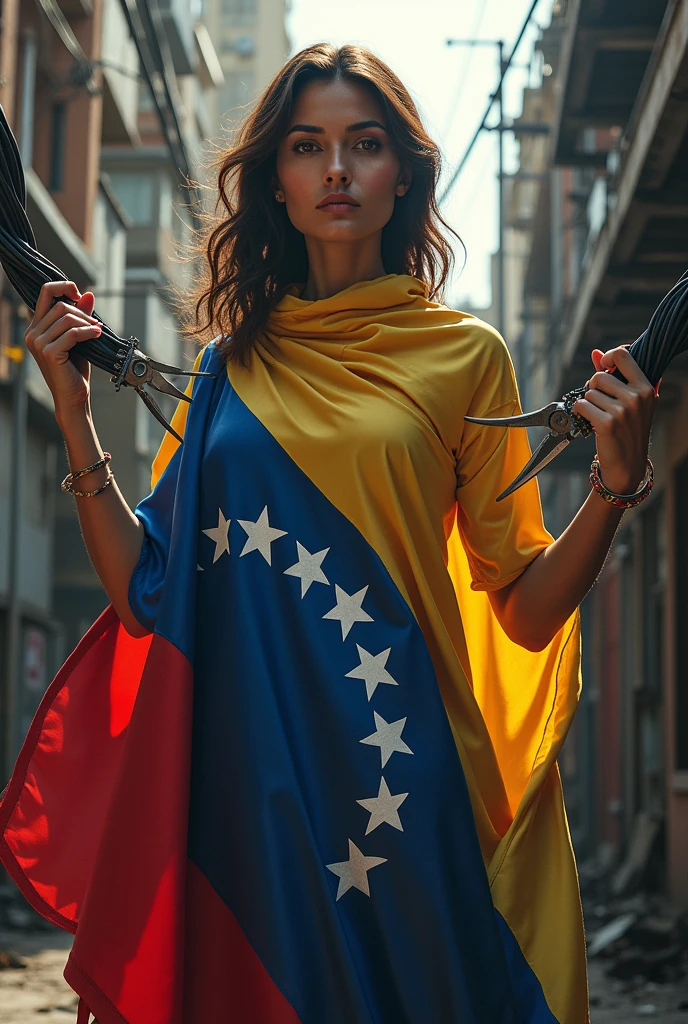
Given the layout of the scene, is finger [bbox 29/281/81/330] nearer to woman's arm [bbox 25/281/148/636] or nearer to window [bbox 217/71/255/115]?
woman's arm [bbox 25/281/148/636]

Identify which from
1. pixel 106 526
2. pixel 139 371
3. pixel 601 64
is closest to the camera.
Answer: pixel 139 371

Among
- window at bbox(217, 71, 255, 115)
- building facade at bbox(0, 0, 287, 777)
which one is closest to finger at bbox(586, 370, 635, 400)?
building facade at bbox(0, 0, 287, 777)

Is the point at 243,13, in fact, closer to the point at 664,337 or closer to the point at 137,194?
the point at 137,194

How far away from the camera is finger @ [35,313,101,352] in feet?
7.55

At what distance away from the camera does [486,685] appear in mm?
2756

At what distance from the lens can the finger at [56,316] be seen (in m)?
2.31

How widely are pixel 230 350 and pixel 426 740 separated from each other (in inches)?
32.6

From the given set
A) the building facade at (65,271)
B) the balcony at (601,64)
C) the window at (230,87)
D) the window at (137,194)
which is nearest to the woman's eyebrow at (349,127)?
the building facade at (65,271)

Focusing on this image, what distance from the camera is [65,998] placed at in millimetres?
6852

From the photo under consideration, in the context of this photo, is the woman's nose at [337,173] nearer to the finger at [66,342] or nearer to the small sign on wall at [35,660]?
the finger at [66,342]

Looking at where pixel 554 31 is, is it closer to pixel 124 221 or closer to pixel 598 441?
pixel 124 221

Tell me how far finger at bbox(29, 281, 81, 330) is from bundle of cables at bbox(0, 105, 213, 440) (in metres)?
0.01

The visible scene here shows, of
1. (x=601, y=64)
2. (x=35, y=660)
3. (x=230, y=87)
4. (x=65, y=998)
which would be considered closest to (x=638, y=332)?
(x=601, y=64)

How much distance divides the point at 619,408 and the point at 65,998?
548 cm
